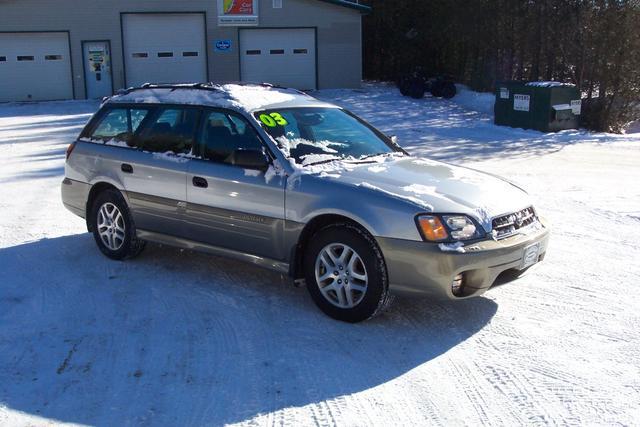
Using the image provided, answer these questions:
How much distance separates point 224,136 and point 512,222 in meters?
2.43

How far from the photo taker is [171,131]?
6211 mm

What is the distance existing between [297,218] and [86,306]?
1.80 m

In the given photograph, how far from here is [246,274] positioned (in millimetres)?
6141

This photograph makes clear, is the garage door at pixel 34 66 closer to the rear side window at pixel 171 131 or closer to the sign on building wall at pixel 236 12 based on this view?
the sign on building wall at pixel 236 12

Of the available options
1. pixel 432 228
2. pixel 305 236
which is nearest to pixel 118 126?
pixel 305 236

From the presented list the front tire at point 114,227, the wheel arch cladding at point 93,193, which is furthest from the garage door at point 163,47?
the front tire at point 114,227

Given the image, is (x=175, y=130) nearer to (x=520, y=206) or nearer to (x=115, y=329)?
(x=115, y=329)

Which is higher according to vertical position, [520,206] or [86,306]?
[520,206]

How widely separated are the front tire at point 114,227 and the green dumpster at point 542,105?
13.5 meters

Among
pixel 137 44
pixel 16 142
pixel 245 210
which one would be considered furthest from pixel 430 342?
pixel 137 44

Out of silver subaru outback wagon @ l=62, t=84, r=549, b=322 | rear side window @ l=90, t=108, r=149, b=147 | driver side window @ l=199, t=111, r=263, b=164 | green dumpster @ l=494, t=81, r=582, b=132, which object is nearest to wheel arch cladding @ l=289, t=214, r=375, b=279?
silver subaru outback wagon @ l=62, t=84, r=549, b=322

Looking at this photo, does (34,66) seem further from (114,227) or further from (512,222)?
(512,222)

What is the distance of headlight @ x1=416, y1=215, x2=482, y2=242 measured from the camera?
4621 millimetres

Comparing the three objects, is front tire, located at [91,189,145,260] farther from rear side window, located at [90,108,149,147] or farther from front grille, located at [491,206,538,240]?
front grille, located at [491,206,538,240]
